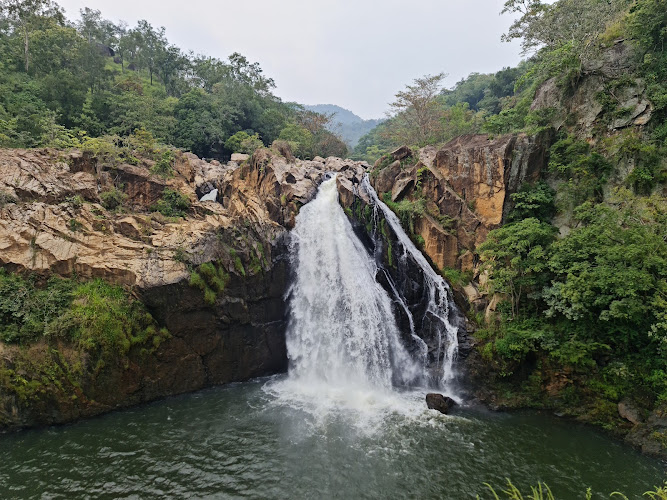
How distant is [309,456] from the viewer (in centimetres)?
1144

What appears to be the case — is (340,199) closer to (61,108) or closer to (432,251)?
(432,251)

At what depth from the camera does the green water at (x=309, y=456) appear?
10.1 meters

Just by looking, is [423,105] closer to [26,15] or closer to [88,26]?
[26,15]

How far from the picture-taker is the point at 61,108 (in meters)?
28.4

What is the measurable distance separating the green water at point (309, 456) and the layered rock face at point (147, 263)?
147cm

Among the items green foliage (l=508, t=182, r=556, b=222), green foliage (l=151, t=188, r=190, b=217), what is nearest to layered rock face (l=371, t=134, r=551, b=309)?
green foliage (l=508, t=182, r=556, b=222)

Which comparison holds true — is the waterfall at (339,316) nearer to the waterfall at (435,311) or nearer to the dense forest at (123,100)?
the waterfall at (435,311)

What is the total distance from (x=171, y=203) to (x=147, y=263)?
6.08 meters

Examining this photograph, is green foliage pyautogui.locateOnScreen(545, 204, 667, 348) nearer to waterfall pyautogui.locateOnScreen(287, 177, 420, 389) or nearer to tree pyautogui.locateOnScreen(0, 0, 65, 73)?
waterfall pyautogui.locateOnScreen(287, 177, 420, 389)

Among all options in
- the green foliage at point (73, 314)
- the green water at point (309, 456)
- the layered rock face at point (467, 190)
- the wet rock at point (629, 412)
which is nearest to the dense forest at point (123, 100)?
the green foliage at point (73, 314)

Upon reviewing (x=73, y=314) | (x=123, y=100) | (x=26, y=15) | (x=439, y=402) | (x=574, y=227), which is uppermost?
(x=26, y=15)

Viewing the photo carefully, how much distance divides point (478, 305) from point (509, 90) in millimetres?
40950

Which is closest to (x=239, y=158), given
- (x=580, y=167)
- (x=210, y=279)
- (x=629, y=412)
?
(x=210, y=279)

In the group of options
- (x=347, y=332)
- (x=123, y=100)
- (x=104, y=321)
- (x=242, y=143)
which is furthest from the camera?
(x=242, y=143)
